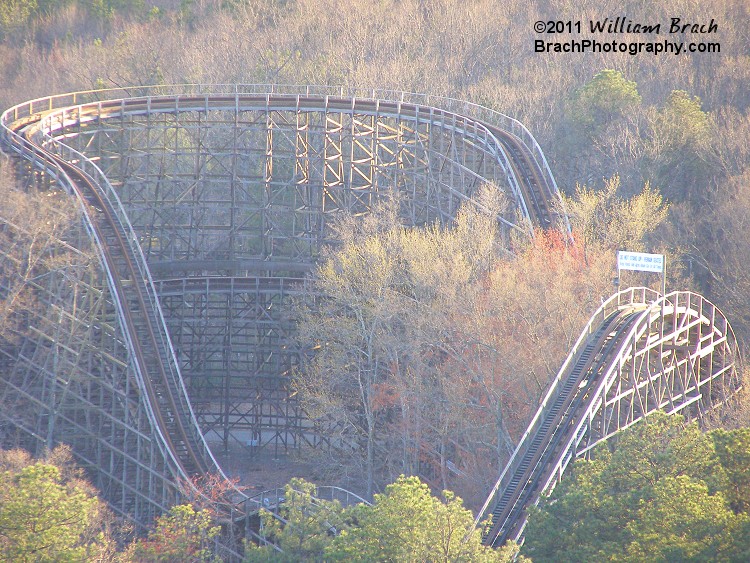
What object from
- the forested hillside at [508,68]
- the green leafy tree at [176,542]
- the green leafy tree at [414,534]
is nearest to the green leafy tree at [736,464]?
the green leafy tree at [414,534]

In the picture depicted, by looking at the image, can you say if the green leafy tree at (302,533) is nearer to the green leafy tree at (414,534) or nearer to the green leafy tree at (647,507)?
the green leafy tree at (414,534)

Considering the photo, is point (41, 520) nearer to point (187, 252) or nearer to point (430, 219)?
point (187, 252)

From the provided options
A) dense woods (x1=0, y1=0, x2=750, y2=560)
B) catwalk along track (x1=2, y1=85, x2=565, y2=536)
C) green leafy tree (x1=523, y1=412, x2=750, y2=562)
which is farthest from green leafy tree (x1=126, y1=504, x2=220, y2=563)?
dense woods (x1=0, y1=0, x2=750, y2=560)

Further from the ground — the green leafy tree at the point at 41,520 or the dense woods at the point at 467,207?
the dense woods at the point at 467,207

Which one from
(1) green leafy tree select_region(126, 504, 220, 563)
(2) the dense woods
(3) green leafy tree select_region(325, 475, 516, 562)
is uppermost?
(2) the dense woods

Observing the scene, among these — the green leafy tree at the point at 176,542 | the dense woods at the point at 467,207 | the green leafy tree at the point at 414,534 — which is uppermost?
the dense woods at the point at 467,207

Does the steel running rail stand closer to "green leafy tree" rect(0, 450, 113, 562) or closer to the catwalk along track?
the catwalk along track

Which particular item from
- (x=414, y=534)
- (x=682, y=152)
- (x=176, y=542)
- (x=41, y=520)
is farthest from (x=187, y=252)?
(x=414, y=534)
